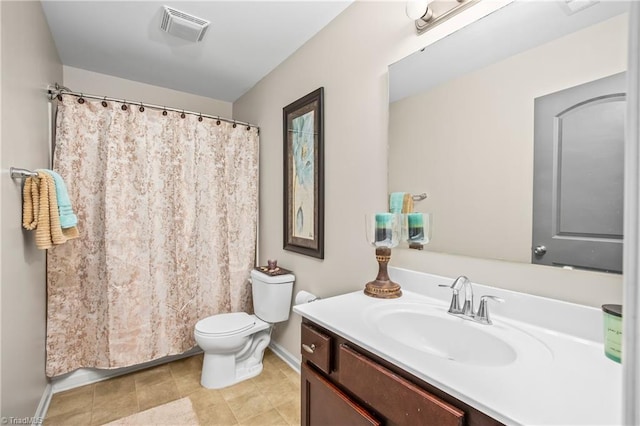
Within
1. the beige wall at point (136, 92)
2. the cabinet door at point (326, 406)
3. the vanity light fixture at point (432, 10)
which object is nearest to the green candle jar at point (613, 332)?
the cabinet door at point (326, 406)

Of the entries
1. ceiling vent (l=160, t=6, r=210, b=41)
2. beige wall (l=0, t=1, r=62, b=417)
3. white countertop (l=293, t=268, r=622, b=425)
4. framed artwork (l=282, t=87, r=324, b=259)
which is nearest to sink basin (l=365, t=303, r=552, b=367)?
white countertop (l=293, t=268, r=622, b=425)

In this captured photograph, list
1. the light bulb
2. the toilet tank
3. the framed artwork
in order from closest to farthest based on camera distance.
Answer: the light bulb → the framed artwork → the toilet tank

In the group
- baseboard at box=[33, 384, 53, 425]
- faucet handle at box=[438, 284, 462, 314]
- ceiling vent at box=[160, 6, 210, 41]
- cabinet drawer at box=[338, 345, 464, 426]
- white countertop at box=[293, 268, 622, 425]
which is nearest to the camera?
white countertop at box=[293, 268, 622, 425]

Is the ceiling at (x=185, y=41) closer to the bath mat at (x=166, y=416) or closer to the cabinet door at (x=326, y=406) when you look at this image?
the cabinet door at (x=326, y=406)

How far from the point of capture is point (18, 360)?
54.3 inches

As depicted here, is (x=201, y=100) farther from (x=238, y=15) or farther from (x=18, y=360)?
(x=18, y=360)

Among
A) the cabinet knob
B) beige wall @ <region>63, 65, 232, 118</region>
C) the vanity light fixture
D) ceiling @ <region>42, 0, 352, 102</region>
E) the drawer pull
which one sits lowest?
the drawer pull

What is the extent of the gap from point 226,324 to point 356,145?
151cm

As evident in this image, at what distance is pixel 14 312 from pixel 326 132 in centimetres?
178

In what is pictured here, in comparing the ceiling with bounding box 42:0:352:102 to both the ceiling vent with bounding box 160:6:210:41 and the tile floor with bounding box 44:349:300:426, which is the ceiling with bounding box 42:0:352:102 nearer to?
the ceiling vent with bounding box 160:6:210:41

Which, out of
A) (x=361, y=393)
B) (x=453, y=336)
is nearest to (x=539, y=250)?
(x=453, y=336)

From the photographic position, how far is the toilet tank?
219cm

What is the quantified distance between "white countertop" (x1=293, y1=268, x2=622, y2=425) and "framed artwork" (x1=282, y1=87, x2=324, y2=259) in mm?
849

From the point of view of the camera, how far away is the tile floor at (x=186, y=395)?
1755 mm
